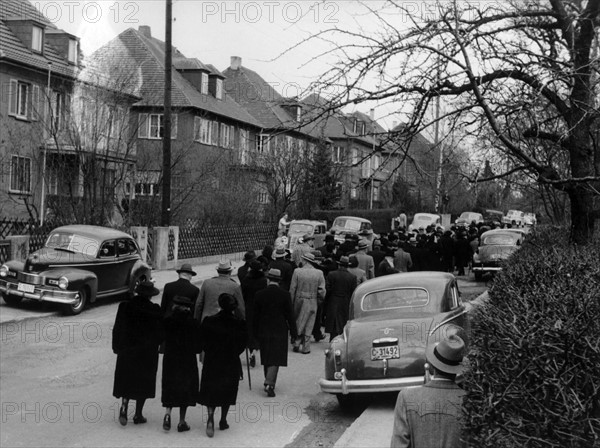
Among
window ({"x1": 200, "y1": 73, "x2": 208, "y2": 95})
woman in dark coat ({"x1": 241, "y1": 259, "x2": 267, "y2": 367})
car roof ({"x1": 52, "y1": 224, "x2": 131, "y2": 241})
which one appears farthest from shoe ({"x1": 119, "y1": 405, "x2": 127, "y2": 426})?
window ({"x1": 200, "y1": 73, "x2": 208, "y2": 95})

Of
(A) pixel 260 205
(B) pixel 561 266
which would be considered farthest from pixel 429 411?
(A) pixel 260 205

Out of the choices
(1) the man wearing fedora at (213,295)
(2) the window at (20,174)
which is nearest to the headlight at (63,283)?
(1) the man wearing fedora at (213,295)

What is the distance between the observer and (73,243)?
696 inches

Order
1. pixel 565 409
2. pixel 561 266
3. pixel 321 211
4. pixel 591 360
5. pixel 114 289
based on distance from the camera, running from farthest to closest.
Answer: pixel 321 211 < pixel 114 289 < pixel 561 266 < pixel 591 360 < pixel 565 409

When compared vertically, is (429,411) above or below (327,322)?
above

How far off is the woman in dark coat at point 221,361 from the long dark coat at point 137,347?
1.93 ft

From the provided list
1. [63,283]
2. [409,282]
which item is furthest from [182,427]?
[63,283]

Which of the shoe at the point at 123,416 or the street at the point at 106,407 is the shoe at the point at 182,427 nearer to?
the street at the point at 106,407

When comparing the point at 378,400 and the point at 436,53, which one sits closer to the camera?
the point at 436,53

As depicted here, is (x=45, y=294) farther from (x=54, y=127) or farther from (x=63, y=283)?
(x=54, y=127)

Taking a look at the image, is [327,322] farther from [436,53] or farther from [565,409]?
[565,409]

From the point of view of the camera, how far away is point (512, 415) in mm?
3932

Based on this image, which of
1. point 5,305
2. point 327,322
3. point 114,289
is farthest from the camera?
point 114,289

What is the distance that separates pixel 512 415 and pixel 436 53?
538cm
